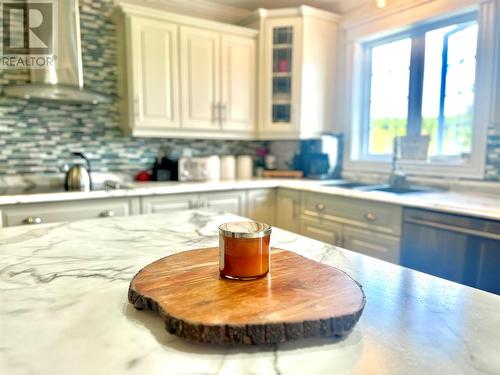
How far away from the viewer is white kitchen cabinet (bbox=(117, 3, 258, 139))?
A: 102 inches

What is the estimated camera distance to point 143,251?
94cm

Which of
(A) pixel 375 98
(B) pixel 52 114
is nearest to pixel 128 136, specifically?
(B) pixel 52 114

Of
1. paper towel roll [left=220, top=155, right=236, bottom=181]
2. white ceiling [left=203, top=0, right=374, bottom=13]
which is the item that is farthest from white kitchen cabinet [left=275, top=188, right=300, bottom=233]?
white ceiling [left=203, top=0, right=374, bottom=13]

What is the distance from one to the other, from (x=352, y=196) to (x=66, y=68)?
2.01m

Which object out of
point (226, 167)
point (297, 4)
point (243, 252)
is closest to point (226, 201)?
point (226, 167)

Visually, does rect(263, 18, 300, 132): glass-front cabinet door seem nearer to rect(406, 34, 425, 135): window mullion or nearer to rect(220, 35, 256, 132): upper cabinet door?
rect(220, 35, 256, 132): upper cabinet door

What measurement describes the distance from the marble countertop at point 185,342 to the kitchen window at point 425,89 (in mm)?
1954

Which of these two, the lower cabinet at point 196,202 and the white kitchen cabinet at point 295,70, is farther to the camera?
the white kitchen cabinet at point 295,70

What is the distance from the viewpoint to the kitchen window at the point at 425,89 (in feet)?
7.68

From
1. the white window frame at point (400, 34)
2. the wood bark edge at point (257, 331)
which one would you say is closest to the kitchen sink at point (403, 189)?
the white window frame at point (400, 34)

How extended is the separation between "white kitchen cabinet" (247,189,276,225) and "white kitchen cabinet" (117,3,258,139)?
0.58 meters

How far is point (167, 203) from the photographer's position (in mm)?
2441

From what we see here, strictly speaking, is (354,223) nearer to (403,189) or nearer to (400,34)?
(403,189)

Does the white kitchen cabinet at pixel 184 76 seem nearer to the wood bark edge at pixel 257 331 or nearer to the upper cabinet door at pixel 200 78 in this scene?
the upper cabinet door at pixel 200 78
